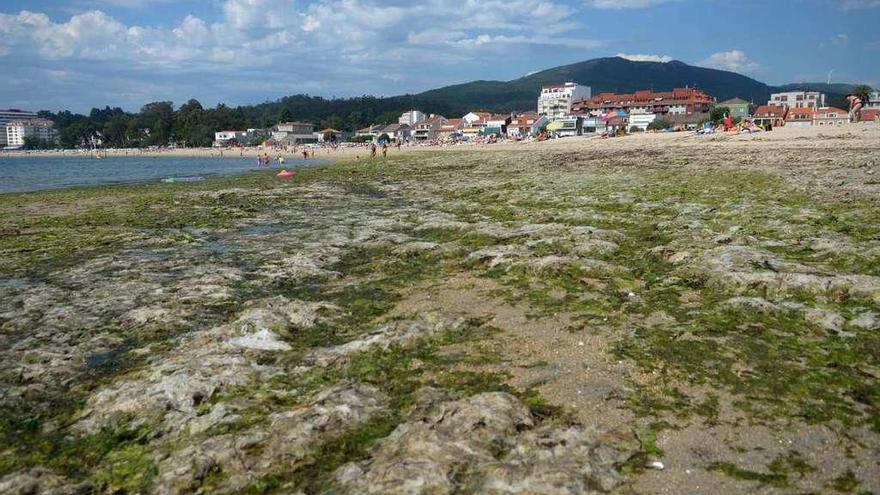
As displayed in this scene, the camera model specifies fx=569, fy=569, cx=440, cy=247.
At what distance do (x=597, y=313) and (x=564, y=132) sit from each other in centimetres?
17409

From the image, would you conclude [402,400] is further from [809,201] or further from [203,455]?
[809,201]

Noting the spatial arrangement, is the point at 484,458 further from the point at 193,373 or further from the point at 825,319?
the point at 825,319

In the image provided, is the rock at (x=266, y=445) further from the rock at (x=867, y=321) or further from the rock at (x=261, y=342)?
the rock at (x=867, y=321)

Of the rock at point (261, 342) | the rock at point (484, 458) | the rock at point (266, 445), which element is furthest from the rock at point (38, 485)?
the rock at point (261, 342)

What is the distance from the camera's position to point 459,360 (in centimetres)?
755

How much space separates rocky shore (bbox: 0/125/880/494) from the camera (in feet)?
16.7

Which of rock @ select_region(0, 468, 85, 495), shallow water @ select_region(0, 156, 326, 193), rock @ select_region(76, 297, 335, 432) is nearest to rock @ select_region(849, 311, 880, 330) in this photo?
rock @ select_region(76, 297, 335, 432)

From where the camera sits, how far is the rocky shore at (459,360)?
5082 mm

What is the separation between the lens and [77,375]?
7605 mm

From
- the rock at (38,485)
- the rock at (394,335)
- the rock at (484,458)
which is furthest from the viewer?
the rock at (394,335)

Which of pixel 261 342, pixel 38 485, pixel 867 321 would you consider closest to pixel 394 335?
pixel 261 342

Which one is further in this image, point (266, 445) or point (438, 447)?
point (266, 445)

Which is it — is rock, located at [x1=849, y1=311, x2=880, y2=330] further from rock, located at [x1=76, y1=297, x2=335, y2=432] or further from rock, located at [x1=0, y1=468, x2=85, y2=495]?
rock, located at [x1=0, y1=468, x2=85, y2=495]

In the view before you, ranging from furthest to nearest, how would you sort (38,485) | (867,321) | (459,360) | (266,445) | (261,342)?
(261,342) < (867,321) < (459,360) < (266,445) < (38,485)
